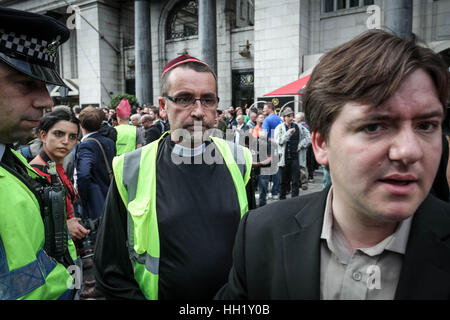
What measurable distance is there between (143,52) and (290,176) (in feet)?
46.6

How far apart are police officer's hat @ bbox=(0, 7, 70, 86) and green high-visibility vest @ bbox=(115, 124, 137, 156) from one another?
3.71 metres

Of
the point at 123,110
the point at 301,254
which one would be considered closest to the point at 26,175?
the point at 301,254

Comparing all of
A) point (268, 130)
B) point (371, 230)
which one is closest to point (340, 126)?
point (371, 230)

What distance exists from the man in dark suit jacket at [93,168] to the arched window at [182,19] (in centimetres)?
1641

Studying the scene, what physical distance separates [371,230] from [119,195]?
1.29 meters

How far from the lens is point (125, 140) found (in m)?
5.38

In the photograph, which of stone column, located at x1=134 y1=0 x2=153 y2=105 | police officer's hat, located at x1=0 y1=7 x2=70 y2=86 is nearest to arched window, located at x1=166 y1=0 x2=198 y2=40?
stone column, located at x1=134 y1=0 x2=153 y2=105

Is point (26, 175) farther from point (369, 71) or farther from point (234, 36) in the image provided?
point (234, 36)

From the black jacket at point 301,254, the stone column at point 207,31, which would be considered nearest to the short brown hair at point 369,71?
the black jacket at point 301,254

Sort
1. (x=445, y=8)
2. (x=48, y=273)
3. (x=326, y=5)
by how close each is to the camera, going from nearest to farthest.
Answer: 1. (x=48, y=273)
2. (x=445, y=8)
3. (x=326, y=5)

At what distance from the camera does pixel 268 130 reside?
8.23 m

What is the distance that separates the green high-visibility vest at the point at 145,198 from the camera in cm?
166

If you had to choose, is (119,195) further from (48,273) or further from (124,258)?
(48,273)
